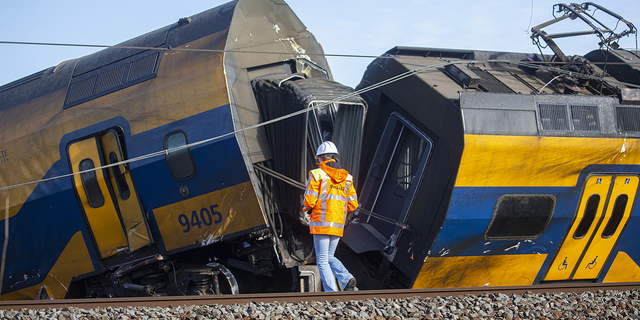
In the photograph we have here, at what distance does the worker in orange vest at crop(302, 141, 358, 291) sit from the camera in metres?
5.78

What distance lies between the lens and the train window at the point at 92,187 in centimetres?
700

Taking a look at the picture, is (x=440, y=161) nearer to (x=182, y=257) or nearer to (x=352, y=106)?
(x=352, y=106)

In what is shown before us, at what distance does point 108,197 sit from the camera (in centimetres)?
696

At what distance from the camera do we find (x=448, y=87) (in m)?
6.20

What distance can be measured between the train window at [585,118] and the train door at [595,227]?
635 millimetres

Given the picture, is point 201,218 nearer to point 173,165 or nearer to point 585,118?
point 173,165

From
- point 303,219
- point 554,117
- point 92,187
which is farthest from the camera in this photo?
point 92,187

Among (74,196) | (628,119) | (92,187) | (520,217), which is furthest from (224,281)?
(628,119)

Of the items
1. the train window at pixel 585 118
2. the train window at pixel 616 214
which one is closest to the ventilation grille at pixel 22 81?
the train window at pixel 585 118

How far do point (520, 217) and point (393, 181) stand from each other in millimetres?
1675

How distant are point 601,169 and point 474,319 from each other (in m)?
3.07

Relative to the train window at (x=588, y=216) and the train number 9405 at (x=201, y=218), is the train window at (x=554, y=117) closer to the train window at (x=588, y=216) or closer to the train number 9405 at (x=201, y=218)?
the train window at (x=588, y=216)

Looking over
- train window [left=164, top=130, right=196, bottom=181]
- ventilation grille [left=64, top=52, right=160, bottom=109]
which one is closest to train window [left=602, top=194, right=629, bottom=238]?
train window [left=164, top=130, right=196, bottom=181]

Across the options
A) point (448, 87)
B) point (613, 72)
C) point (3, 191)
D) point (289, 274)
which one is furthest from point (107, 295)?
point (613, 72)
